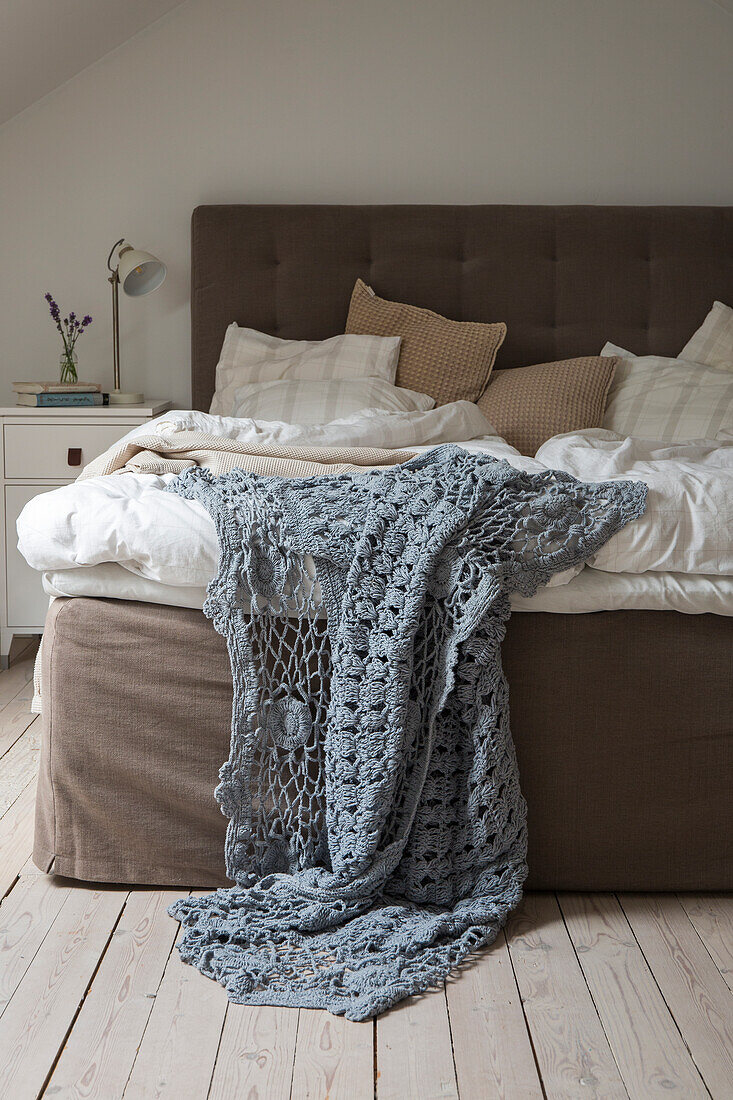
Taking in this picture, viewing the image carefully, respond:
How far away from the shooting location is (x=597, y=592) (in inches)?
62.6

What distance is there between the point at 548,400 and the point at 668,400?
37cm

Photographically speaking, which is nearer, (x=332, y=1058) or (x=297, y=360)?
(x=332, y=1058)

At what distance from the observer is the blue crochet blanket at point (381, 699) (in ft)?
4.97

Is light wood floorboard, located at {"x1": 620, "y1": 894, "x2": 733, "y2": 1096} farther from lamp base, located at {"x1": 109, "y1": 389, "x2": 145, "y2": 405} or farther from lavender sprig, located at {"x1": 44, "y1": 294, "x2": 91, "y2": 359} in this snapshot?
lavender sprig, located at {"x1": 44, "y1": 294, "x2": 91, "y2": 359}

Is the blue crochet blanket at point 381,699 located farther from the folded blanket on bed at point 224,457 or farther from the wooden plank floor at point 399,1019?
the folded blanket on bed at point 224,457

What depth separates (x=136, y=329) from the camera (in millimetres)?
3523

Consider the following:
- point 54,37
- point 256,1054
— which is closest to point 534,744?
point 256,1054

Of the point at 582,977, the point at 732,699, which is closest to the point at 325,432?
the point at 732,699

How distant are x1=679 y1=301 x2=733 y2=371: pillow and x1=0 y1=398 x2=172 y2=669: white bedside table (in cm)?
181

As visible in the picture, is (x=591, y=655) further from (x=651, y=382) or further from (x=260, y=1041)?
(x=651, y=382)

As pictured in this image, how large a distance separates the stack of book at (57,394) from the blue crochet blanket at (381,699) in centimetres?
174

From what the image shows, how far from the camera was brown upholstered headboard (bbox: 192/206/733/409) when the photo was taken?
10.8 feet

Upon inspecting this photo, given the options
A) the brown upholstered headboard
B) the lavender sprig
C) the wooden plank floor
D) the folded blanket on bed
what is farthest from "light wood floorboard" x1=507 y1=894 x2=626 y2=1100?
the lavender sprig

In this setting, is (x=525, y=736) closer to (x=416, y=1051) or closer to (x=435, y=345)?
(x=416, y=1051)
